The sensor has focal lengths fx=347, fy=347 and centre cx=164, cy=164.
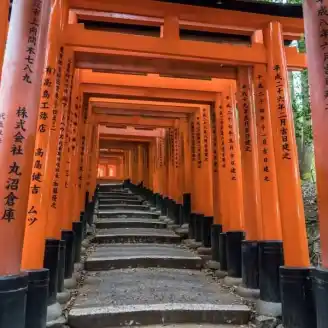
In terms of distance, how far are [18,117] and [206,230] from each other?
17.3 feet

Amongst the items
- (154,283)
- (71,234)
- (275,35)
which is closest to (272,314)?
(154,283)

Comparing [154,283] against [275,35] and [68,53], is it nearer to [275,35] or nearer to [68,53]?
[68,53]

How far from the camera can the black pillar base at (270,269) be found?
407cm

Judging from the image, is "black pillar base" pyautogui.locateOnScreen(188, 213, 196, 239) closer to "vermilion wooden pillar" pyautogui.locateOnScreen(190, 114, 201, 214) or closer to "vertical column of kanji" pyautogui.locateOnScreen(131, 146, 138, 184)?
"vermilion wooden pillar" pyautogui.locateOnScreen(190, 114, 201, 214)

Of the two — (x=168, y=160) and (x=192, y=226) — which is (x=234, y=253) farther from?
(x=168, y=160)

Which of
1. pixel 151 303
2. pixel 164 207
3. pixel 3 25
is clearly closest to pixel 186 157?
pixel 164 207

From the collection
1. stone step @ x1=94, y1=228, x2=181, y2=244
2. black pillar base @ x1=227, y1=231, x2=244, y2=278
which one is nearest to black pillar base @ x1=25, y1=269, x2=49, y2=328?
black pillar base @ x1=227, y1=231, x2=244, y2=278

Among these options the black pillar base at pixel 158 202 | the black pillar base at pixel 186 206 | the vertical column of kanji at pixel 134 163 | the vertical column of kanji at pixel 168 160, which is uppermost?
the vertical column of kanji at pixel 134 163

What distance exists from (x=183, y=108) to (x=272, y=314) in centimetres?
529

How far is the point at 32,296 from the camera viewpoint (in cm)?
308

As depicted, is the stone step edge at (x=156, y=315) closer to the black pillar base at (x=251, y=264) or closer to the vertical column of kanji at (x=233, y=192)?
the black pillar base at (x=251, y=264)

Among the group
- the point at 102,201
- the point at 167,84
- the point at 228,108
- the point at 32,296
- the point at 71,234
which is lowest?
the point at 32,296

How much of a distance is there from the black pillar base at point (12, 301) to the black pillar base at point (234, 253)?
3.61 metres

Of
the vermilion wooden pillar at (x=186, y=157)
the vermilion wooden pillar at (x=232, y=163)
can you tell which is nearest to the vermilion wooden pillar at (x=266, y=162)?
the vermilion wooden pillar at (x=232, y=163)
